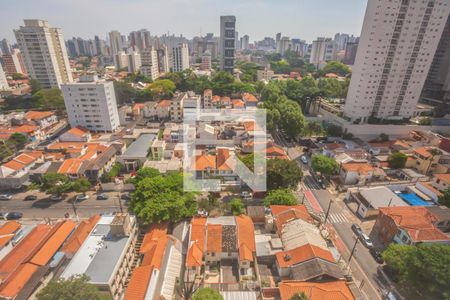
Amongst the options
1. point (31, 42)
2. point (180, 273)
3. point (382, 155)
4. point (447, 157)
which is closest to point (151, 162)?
point (180, 273)

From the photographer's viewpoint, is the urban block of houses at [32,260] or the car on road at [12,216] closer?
the urban block of houses at [32,260]

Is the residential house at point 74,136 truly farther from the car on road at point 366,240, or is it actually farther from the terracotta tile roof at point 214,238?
the car on road at point 366,240

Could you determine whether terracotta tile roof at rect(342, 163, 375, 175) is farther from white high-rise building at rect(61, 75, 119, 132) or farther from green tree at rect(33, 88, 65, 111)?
green tree at rect(33, 88, 65, 111)

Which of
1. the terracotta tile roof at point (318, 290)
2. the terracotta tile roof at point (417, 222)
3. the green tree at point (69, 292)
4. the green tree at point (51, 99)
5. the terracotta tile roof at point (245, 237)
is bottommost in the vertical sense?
the terracotta tile roof at point (245, 237)

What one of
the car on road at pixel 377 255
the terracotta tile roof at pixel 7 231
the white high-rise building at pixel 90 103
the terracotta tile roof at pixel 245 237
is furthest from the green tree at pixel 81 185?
the car on road at pixel 377 255

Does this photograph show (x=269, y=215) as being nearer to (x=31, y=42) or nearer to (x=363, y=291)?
(x=363, y=291)

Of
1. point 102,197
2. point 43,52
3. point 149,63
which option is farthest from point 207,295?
point 149,63

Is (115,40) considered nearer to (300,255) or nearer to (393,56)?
(393,56)

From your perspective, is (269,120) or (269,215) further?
(269,120)
